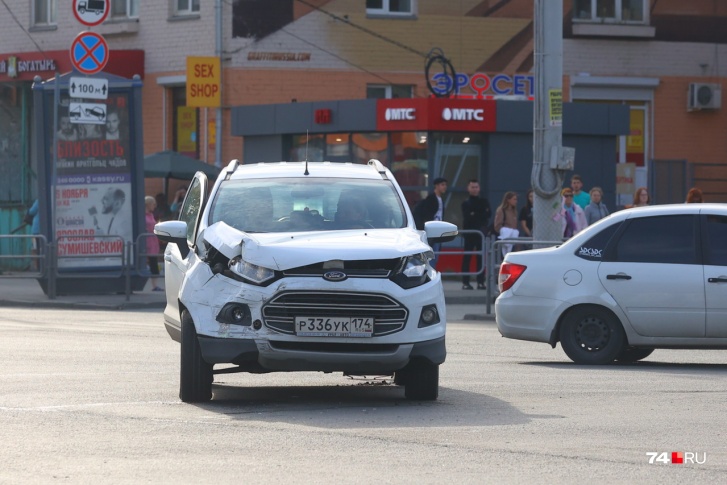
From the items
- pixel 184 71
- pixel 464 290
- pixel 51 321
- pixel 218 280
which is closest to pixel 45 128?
pixel 51 321

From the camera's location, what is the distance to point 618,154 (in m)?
35.3

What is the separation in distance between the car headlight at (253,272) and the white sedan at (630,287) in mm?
4637

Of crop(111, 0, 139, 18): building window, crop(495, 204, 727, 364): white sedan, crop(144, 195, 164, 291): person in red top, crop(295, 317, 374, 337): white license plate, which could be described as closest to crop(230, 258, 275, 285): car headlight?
crop(295, 317, 374, 337): white license plate

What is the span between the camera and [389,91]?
34.6 meters

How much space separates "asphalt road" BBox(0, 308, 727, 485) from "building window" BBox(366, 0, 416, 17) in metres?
20.7

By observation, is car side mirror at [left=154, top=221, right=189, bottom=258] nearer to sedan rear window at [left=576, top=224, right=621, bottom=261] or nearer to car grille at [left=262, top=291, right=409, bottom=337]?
car grille at [left=262, top=291, right=409, bottom=337]

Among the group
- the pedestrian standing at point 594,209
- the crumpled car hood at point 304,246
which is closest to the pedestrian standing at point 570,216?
the pedestrian standing at point 594,209

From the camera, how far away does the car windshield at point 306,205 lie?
11.1 m

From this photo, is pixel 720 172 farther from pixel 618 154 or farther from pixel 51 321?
pixel 51 321

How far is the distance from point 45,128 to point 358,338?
48.8 feet

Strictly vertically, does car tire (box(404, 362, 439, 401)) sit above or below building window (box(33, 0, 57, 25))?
below

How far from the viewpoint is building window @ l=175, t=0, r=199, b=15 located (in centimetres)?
3406

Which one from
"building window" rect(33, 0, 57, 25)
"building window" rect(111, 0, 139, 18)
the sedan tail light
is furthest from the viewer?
"building window" rect(33, 0, 57, 25)

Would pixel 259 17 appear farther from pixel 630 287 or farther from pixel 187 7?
pixel 630 287
